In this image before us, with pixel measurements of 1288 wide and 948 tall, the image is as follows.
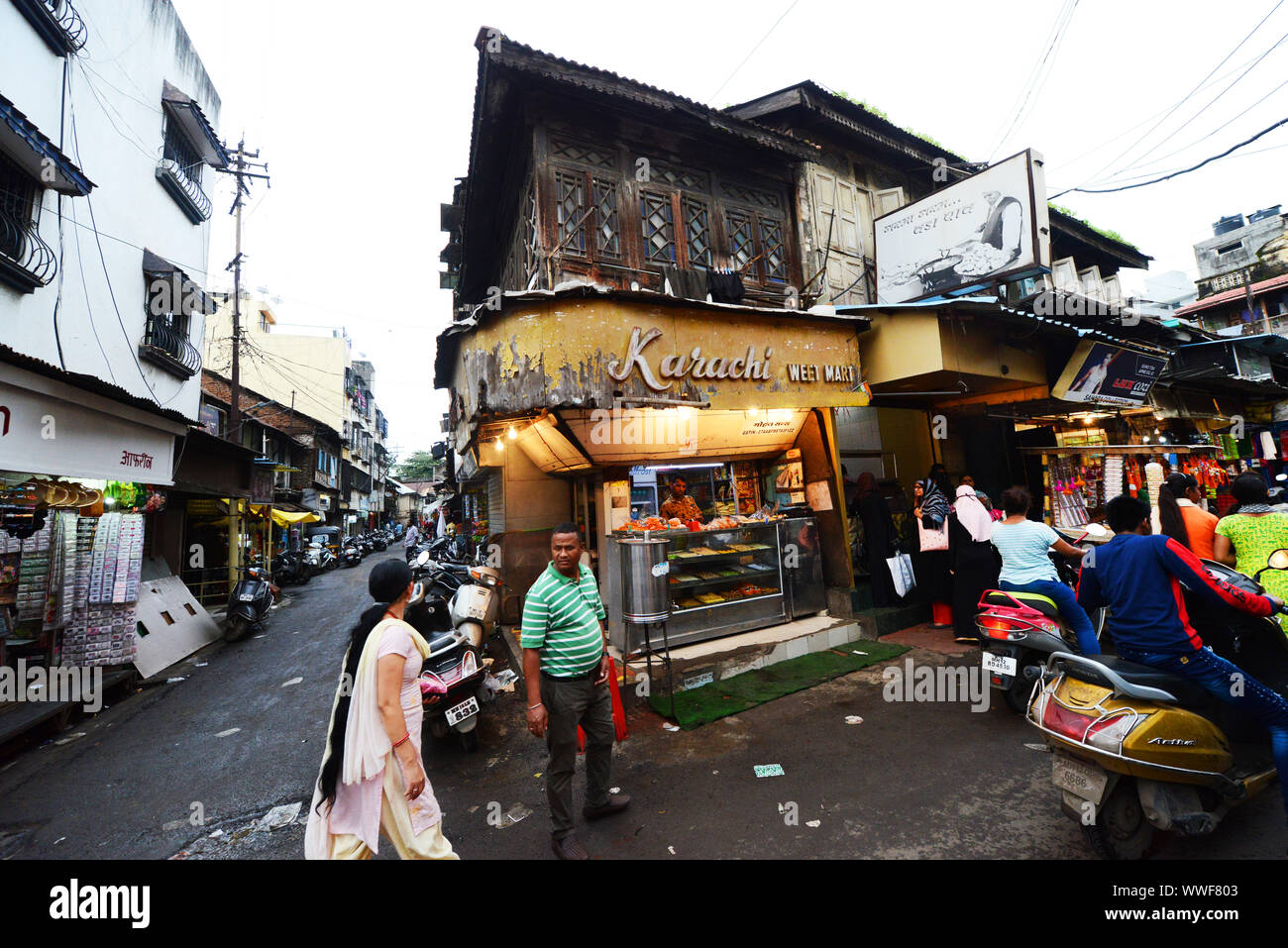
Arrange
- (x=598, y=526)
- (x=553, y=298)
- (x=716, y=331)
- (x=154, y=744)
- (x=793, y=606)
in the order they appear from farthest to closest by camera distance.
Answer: (x=598, y=526), (x=793, y=606), (x=716, y=331), (x=553, y=298), (x=154, y=744)

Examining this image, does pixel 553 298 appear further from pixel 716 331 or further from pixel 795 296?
pixel 795 296

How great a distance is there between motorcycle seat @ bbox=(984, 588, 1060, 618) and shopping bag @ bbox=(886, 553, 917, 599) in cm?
289

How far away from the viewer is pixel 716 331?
Answer: 6836 mm

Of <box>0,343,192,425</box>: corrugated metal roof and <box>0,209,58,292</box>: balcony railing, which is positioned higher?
<box>0,209,58,292</box>: balcony railing

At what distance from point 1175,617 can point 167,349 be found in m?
15.6

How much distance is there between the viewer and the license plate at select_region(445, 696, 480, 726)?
4.55m

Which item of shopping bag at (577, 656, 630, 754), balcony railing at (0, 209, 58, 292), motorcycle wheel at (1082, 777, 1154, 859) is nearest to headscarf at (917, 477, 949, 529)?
motorcycle wheel at (1082, 777, 1154, 859)

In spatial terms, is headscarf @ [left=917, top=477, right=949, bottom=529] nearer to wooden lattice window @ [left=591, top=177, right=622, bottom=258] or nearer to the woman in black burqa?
the woman in black burqa

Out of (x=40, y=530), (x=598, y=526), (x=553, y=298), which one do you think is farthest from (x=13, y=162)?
(x=598, y=526)

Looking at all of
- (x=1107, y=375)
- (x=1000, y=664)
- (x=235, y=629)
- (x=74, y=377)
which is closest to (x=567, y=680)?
(x=1000, y=664)

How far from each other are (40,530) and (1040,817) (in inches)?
428
